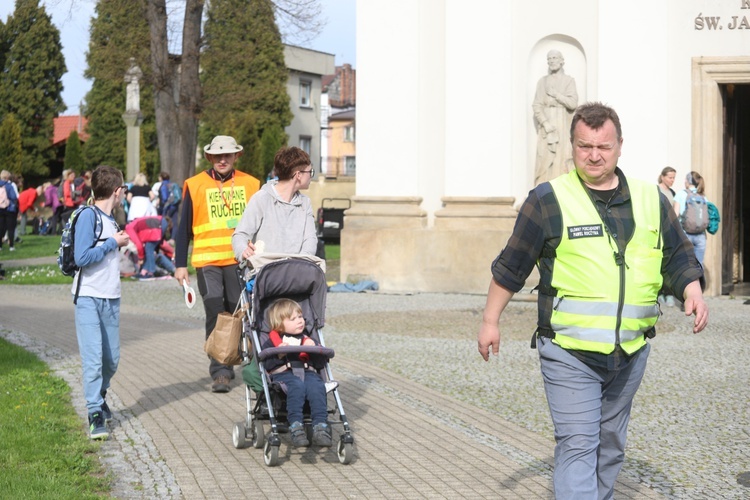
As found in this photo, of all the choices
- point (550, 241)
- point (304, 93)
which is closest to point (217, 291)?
point (550, 241)

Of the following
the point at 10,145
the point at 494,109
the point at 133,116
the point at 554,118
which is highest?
the point at 10,145

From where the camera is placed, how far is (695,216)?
16.8m

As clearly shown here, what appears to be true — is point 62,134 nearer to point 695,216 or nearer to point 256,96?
point 256,96

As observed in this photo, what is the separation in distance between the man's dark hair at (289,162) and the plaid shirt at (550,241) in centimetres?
313

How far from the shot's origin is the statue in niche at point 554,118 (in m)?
18.6

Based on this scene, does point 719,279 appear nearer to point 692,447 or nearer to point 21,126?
point 692,447

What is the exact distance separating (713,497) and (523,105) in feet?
43.2

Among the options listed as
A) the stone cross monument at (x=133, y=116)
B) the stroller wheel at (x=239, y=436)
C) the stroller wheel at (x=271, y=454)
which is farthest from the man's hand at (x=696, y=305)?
the stone cross monument at (x=133, y=116)

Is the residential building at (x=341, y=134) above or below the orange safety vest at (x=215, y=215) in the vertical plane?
above

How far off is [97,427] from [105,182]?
62.0 inches

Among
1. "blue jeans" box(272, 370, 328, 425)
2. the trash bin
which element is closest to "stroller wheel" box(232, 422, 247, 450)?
"blue jeans" box(272, 370, 328, 425)

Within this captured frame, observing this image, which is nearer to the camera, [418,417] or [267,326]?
[267,326]

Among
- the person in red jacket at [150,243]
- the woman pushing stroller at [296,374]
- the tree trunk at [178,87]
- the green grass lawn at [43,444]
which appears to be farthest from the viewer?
the tree trunk at [178,87]

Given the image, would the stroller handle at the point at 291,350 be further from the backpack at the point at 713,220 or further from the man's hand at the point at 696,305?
the backpack at the point at 713,220
